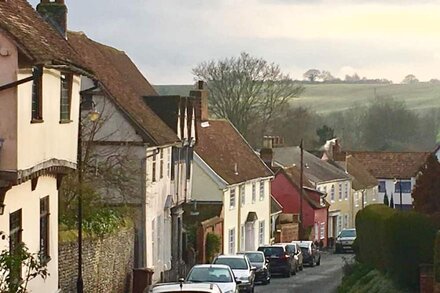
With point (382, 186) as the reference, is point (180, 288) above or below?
below

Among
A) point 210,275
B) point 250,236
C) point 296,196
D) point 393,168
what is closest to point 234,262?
point 210,275

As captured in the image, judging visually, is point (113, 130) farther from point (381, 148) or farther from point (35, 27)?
point (381, 148)

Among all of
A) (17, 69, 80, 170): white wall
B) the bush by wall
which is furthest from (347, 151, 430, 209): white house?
(17, 69, 80, 170): white wall

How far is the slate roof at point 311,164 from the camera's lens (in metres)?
86.6

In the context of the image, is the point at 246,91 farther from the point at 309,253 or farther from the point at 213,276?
the point at 213,276

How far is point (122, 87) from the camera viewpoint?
145 ft

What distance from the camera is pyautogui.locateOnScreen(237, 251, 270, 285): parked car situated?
4606cm

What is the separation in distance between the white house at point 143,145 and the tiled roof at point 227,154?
25.3 feet

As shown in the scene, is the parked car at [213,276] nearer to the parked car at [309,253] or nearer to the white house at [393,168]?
the parked car at [309,253]

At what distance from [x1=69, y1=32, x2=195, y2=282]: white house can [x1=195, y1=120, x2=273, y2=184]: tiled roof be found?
7.72 metres

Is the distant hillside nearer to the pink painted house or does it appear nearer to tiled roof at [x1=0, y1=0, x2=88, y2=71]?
the pink painted house

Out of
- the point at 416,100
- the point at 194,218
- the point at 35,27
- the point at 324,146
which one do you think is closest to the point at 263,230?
the point at 194,218

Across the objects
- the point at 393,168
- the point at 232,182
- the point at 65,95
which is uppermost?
the point at 393,168

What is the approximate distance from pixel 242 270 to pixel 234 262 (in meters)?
0.75
